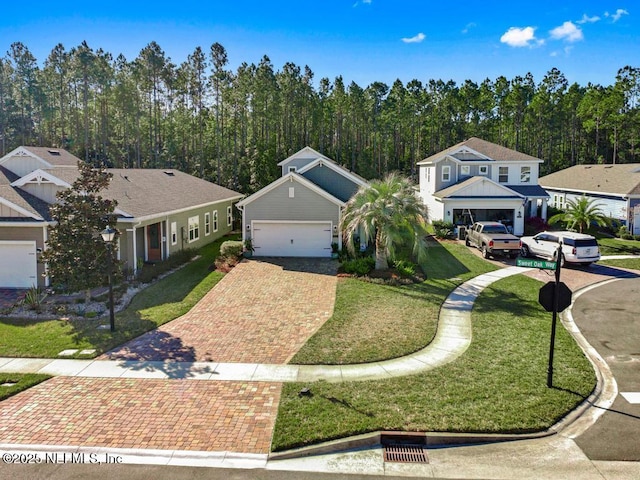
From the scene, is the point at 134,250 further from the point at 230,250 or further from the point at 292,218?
the point at 292,218

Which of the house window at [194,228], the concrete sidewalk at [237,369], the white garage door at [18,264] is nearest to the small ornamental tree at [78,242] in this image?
the white garage door at [18,264]

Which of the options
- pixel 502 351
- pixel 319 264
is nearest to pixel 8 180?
pixel 319 264

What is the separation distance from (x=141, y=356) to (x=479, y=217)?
89.5 feet

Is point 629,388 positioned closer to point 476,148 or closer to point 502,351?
point 502,351

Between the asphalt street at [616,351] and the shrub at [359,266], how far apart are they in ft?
28.4

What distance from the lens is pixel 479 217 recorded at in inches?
1368

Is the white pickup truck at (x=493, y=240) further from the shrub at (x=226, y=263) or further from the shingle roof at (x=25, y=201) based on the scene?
the shingle roof at (x=25, y=201)

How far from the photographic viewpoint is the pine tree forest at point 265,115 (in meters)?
53.6

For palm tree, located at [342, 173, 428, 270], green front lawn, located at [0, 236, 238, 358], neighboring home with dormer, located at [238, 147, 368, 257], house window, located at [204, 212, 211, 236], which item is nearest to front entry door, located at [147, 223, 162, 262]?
green front lawn, located at [0, 236, 238, 358]

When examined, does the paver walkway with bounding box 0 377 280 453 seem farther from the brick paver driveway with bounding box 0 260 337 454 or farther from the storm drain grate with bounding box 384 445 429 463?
the storm drain grate with bounding box 384 445 429 463

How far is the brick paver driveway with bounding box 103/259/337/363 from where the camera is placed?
13453 millimetres

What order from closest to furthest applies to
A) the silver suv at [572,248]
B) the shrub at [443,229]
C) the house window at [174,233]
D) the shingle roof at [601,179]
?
the silver suv at [572,248] → the house window at [174,233] → the shrub at [443,229] → the shingle roof at [601,179]

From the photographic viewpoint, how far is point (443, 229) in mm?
33062

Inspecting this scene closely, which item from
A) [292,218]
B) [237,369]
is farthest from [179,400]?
[292,218]
